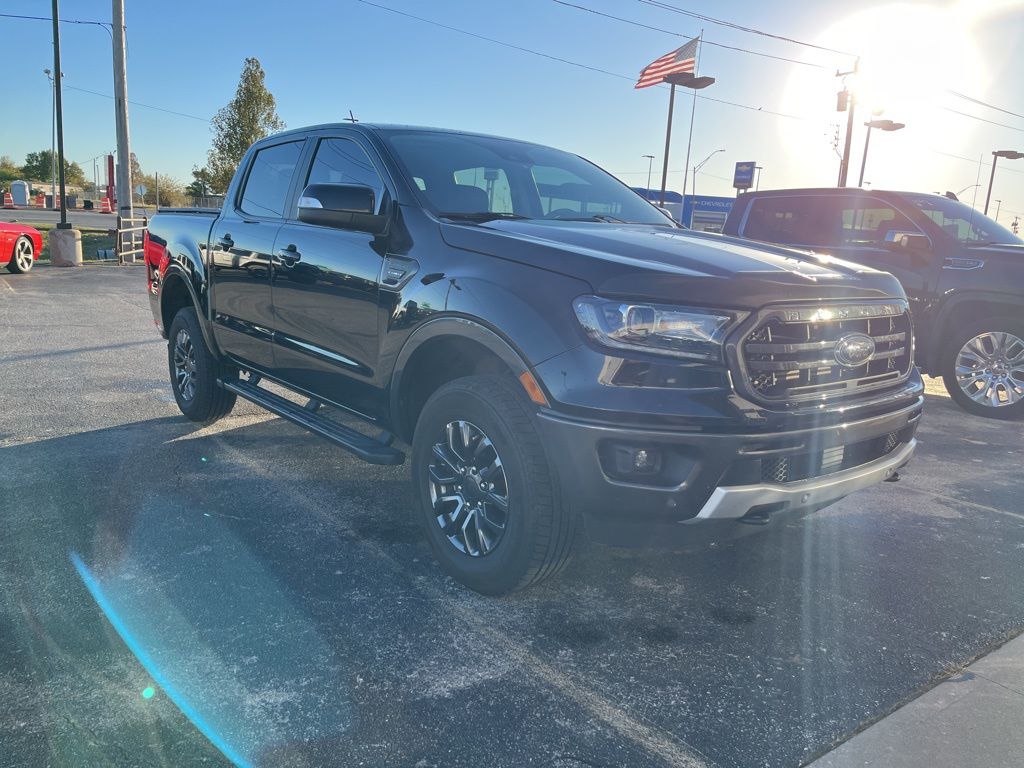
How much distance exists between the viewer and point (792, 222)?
771cm

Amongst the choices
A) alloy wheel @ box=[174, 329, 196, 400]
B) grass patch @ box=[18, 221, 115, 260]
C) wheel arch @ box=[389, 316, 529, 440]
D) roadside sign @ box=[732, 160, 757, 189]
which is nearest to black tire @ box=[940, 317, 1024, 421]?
wheel arch @ box=[389, 316, 529, 440]

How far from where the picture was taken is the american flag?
24.4 m

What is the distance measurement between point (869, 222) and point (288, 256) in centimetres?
557

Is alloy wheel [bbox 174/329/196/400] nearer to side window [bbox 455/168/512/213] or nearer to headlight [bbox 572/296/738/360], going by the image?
side window [bbox 455/168/512/213]

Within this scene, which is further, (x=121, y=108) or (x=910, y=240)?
(x=121, y=108)

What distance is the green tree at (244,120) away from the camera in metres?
44.7

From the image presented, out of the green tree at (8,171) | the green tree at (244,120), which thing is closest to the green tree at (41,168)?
the green tree at (8,171)

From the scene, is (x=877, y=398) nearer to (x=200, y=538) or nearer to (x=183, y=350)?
(x=200, y=538)

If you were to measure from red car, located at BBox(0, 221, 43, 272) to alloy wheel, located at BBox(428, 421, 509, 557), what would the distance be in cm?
1493

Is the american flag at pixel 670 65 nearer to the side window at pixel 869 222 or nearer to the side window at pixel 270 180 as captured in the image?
the side window at pixel 869 222

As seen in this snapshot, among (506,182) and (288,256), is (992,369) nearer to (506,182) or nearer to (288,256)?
(506,182)

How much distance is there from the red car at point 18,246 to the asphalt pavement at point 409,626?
40.2 feet

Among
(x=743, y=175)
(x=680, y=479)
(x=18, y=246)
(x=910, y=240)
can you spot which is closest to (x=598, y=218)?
(x=680, y=479)

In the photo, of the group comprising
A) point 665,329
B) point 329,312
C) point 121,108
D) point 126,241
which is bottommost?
point 126,241
